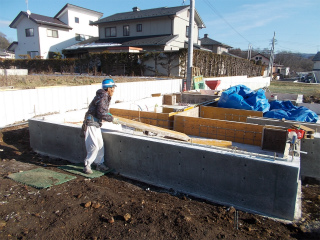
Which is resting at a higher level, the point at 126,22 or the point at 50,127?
the point at 126,22

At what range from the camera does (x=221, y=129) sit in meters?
6.57

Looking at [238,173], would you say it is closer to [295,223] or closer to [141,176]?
[295,223]

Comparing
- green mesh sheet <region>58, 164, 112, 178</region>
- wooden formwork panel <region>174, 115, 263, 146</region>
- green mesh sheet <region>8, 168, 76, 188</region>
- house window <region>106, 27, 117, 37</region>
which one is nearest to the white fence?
green mesh sheet <region>8, 168, 76, 188</region>

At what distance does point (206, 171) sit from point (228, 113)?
4762 millimetres

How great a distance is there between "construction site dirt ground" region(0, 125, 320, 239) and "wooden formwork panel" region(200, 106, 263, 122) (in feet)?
12.6

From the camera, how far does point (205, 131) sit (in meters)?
6.70

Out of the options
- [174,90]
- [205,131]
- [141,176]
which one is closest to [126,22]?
[174,90]

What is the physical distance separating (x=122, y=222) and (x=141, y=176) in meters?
1.30

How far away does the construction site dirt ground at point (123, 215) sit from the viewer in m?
2.87

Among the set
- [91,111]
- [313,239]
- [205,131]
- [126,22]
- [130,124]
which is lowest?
[313,239]

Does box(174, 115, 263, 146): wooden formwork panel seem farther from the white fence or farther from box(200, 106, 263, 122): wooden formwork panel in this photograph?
the white fence

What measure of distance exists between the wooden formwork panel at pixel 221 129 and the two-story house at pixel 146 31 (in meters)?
19.6

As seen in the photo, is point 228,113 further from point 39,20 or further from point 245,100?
point 39,20

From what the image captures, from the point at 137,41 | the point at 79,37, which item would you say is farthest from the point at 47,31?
the point at 137,41
